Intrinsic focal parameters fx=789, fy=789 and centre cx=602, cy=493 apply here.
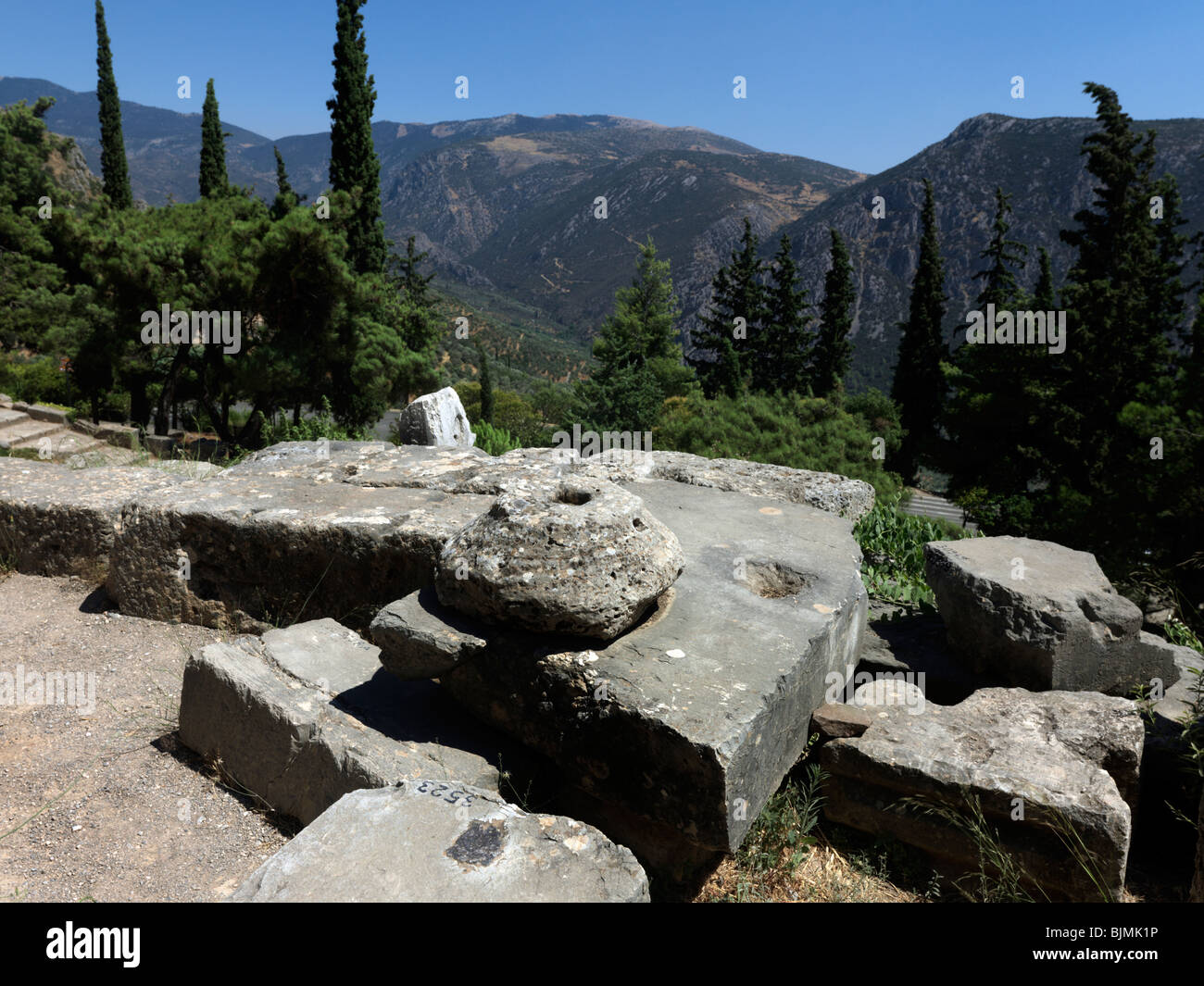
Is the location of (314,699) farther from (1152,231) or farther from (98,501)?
(1152,231)

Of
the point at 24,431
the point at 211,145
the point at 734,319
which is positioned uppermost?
the point at 211,145

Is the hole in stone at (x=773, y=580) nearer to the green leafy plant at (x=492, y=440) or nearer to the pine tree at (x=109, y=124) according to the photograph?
the green leafy plant at (x=492, y=440)

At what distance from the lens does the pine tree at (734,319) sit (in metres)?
41.2

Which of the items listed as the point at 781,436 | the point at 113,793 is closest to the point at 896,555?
the point at 113,793

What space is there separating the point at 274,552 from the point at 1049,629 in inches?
187

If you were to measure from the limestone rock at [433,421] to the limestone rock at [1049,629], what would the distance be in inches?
255

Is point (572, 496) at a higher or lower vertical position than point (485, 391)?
higher

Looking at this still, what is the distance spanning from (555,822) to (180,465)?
648 cm

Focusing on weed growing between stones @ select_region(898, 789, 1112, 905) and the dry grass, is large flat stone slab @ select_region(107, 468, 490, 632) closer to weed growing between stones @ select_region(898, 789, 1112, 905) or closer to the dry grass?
the dry grass

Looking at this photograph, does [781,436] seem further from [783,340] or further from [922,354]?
[783,340]

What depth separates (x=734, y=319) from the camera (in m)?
42.4

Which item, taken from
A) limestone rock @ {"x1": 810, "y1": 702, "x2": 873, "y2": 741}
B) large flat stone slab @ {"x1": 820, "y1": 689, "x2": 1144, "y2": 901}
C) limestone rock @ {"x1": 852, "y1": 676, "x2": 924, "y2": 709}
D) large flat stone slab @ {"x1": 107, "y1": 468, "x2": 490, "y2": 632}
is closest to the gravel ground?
large flat stone slab @ {"x1": 107, "y1": 468, "x2": 490, "y2": 632}

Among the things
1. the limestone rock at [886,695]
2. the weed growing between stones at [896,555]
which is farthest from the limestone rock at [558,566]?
the weed growing between stones at [896,555]
